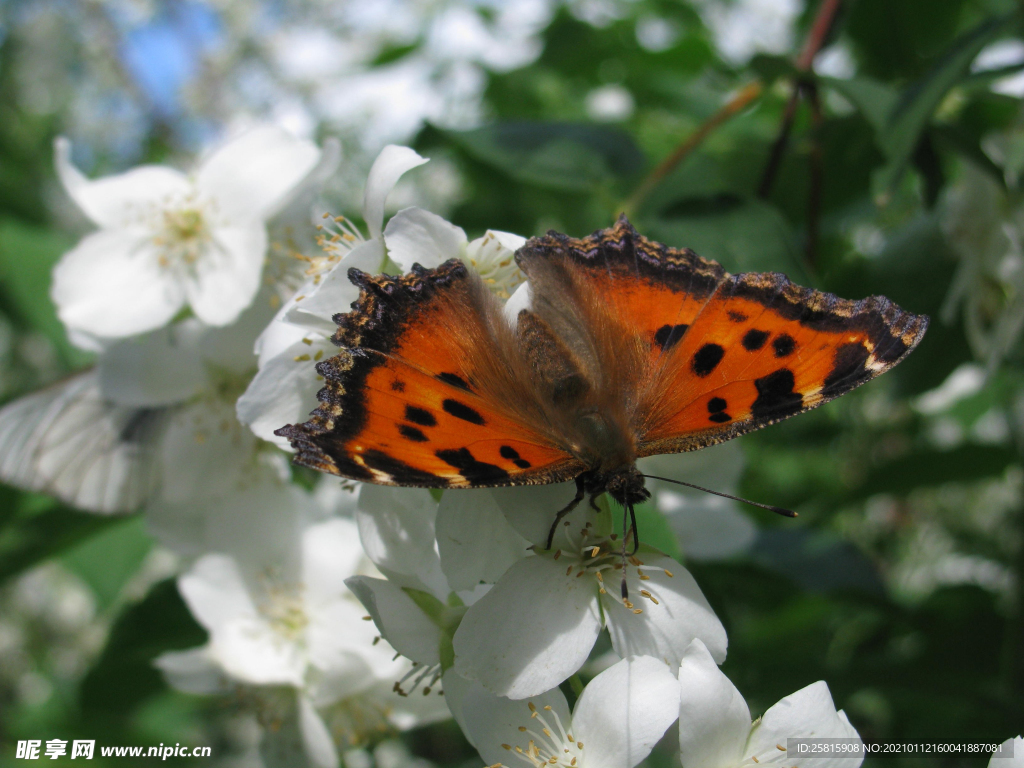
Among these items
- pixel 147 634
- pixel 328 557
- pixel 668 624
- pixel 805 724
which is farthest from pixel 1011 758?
pixel 147 634

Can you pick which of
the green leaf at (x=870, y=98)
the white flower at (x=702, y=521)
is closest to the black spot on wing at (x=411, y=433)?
the white flower at (x=702, y=521)

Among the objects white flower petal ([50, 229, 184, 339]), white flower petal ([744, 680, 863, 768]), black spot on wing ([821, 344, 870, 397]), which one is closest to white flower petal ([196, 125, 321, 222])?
white flower petal ([50, 229, 184, 339])

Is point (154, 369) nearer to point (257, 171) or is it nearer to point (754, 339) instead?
point (257, 171)

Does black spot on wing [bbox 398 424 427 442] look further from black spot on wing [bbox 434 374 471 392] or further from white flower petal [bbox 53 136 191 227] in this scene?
white flower petal [bbox 53 136 191 227]

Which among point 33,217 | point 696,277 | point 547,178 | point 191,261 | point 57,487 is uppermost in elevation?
point 33,217

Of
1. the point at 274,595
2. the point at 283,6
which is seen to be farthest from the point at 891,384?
the point at 283,6

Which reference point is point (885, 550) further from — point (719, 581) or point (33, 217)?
point (33, 217)

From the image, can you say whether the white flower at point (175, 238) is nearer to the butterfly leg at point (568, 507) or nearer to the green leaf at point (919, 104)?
the butterfly leg at point (568, 507)
